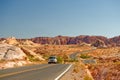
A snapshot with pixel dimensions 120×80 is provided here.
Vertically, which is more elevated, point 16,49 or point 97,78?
point 16,49

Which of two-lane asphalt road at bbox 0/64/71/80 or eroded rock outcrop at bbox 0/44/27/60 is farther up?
eroded rock outcrop at bbox 0/44/27/60

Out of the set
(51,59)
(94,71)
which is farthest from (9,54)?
(94,71)

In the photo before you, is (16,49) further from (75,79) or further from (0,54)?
(75,79)

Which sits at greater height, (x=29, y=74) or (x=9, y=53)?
(x=9, y=53)

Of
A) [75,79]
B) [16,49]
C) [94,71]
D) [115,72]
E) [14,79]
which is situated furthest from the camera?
[16,49]

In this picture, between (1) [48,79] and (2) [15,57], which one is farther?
(2) [15,57]

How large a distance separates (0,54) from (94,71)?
18.1 m

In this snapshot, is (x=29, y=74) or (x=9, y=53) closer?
(x=29, y=74)

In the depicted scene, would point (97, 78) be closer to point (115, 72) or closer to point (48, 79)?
point (115, 72)

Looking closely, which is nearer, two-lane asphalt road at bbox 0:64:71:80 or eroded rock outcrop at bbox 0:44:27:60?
two-lane asphalt road at bbox 0:64:71:80

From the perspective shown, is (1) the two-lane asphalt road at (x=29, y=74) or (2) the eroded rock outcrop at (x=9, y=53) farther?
(2) the eroded rock outcrop at (x=9, y=53)

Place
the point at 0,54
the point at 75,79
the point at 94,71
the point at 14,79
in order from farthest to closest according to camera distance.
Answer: the point at 0,54 < the point at 94,71 < the point at 75,79 < the point at 14,79

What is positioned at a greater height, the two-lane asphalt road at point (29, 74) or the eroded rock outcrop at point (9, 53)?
the eroded rock outcrop at point (9, 53)

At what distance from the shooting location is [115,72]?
128 ft
